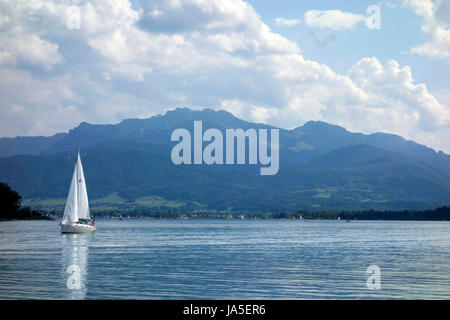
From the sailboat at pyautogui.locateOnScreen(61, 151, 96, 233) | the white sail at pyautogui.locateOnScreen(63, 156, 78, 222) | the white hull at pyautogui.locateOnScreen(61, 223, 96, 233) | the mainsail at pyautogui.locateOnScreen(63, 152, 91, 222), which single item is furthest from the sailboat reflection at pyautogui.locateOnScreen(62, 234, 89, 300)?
the white hull at pyautogui.locateOnScreen(61, 223, 96, 233)

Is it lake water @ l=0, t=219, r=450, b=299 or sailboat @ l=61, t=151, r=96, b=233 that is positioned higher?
sailboat @ l=61, t=151, r=96, b=233

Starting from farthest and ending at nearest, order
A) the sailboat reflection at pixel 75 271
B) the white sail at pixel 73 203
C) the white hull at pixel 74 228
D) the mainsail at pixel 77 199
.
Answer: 1. the white hull at pixel 74 228
2. the mainsail at pixel 77 199
3. the white sail at pixel 73 203
4. the sailboat reflection at pixel 75 271

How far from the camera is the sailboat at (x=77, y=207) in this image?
13962cm

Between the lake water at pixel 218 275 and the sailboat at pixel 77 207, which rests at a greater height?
the sailboat at pixel 77 207

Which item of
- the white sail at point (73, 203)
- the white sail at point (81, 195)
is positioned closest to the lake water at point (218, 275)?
the white sail at point (73, 203)

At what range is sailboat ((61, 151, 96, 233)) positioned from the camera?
139625 millimetres

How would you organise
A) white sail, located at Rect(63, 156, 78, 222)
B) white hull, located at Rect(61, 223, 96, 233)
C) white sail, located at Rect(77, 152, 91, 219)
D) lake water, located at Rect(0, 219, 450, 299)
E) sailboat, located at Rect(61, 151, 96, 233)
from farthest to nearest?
white hull, located at Rect(61, 223, 96, 233) < white sail, located at Rect(77, 152, 91, 219) < sailboat, located at Rect(61, 151, 96, 233) < white sail, located at Rect(63, 156, 78, 222) < lake water, located at Rect(0, 219, 450, 299)

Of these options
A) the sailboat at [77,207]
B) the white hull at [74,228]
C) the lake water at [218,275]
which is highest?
the sailboat at [77,207]

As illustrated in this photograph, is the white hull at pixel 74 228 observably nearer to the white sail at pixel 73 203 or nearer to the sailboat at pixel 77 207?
the sailboat at pixel 77 207

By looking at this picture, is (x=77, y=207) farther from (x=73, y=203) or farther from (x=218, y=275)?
(x=218, y=275)

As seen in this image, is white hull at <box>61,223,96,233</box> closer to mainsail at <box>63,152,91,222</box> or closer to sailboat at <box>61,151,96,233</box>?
sailboat at <box>61,151,96,233</box>
